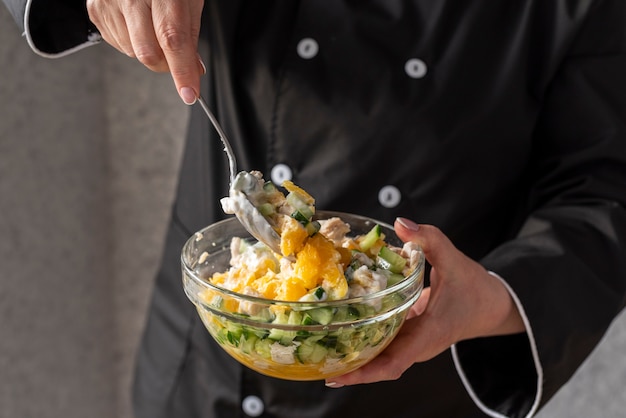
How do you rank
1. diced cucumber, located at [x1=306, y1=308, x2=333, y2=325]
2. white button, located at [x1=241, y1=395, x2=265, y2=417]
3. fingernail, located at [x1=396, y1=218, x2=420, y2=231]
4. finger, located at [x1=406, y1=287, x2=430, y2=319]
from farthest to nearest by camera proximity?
white button, located at [x1=241, y1=395, x2=265, y2=417] → finger, located at [x1=406, y1=287, x2=430, y2=319] → fingernail, located at [x1=396, y1=218, x2=420, y2=231] → diced cucumber, located at [x1=306, y1=308, x2=333, y2=325]

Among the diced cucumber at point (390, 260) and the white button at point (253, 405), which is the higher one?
the diced cucumber at point (390, 260)

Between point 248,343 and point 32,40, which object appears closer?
point 248,343

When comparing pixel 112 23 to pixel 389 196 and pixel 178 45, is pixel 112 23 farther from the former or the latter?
pixel 389 196

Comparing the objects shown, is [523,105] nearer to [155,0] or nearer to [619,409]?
[155,0]

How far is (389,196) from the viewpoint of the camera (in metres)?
1.13

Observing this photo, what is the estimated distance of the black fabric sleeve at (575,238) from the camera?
106 cm

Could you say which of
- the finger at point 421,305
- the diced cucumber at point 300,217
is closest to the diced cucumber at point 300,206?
the diced cucumber at point 300,217

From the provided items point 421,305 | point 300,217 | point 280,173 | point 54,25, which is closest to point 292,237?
point 300,217

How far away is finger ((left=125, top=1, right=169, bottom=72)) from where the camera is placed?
2.57 feet

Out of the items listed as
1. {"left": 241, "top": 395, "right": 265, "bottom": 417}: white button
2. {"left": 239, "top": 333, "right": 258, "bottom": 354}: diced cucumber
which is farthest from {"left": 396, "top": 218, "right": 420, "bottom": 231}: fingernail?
{"left": 241, "top": 395, "right": 265, "bottom": 417}: white button

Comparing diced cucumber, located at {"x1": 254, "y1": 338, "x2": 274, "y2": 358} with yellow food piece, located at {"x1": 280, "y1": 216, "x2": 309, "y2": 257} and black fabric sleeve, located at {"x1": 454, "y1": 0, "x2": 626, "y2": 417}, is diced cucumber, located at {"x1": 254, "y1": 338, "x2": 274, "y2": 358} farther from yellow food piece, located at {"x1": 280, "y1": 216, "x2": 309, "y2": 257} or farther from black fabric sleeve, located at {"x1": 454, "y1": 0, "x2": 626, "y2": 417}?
black fabric sleeve, located at {"x1": 454, "y1": 0, "x2": 626, "y2": 417}

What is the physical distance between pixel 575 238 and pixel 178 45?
2.10 ft

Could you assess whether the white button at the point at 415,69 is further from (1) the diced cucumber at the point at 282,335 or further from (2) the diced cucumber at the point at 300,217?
(1) the diced cucumber at the point at 282,335

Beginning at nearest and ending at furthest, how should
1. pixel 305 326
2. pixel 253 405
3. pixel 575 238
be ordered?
pixel 305 326
pixel 575 238
pixel 253 405
